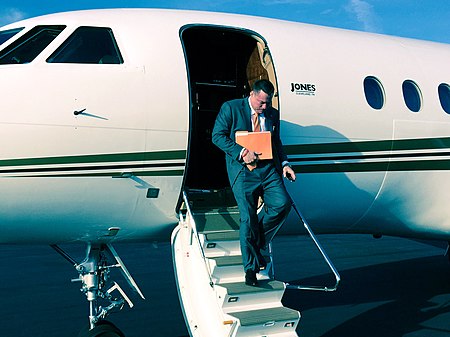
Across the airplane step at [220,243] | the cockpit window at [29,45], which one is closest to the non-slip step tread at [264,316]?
the airplane step at [220,243]

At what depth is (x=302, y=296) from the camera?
373 inches

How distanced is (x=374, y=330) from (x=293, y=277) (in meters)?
3.90

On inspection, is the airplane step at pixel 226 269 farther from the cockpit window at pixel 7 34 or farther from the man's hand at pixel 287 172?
the cockpit window at pixel 7 34

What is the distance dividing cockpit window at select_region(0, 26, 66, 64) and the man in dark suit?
72.1 inches

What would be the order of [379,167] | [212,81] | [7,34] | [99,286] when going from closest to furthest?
[7,34] → [99,286] → [379,167] → [212,81]

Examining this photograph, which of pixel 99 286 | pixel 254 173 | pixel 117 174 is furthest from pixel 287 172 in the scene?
pixel 99 286

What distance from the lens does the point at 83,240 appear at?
570cm

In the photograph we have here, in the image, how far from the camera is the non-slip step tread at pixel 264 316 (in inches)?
197

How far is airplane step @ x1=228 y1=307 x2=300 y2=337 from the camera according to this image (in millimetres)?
4965

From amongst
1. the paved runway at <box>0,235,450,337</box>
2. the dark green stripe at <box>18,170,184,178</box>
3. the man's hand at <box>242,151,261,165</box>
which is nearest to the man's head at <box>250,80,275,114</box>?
the man's hand at <box>242,151,261,165</box>

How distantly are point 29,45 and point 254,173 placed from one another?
249 cm

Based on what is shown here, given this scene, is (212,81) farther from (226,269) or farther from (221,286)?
(221,286)

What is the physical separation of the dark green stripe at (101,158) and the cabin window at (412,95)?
314 cm

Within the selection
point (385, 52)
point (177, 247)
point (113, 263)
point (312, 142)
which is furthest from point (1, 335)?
point (385, 52)
